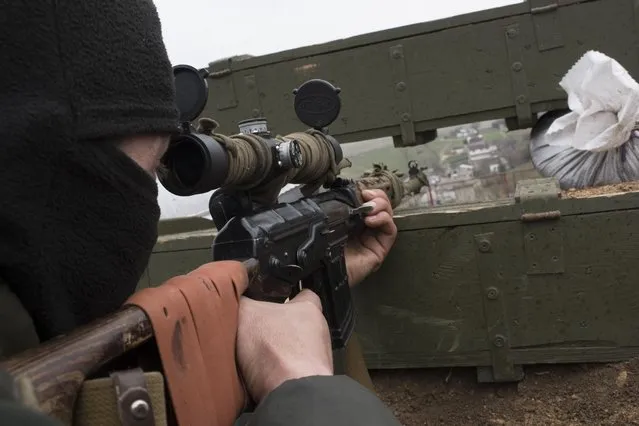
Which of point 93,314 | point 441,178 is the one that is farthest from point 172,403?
point 441,178

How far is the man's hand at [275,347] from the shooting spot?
0.95 metres

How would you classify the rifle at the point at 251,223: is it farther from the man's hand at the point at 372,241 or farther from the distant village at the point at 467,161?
the distant village at the point at 467,161

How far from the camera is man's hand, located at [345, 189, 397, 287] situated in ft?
7.41

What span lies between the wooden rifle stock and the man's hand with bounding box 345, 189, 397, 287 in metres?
1.53

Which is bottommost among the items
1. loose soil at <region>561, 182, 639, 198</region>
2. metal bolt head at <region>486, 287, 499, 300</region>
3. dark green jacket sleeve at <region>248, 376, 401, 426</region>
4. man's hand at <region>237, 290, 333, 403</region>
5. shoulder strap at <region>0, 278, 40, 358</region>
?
metal bolt head at <region>486, 287, 499, 300</region>

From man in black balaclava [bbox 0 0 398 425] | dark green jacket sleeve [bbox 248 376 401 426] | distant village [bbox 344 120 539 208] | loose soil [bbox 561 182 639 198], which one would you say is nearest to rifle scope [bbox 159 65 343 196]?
man in black balaclava [bbox 0 0 398 425]

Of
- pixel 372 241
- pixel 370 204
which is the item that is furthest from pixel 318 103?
pixel 372 241

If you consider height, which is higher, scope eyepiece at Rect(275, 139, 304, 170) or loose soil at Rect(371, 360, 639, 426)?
scope eyepiece at Rect(275, 139, 304, 170)

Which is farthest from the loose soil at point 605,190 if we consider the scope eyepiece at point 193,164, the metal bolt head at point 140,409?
the metal bolt head at point 140,409

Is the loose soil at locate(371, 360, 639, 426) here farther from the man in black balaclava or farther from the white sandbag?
the man in black balaclava

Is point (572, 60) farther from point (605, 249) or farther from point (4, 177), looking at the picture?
point (4, 177)

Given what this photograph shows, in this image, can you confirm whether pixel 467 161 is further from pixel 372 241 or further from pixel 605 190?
pixel 372 241

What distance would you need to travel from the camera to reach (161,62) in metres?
0.83

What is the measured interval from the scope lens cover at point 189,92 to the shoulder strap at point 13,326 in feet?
1.84
